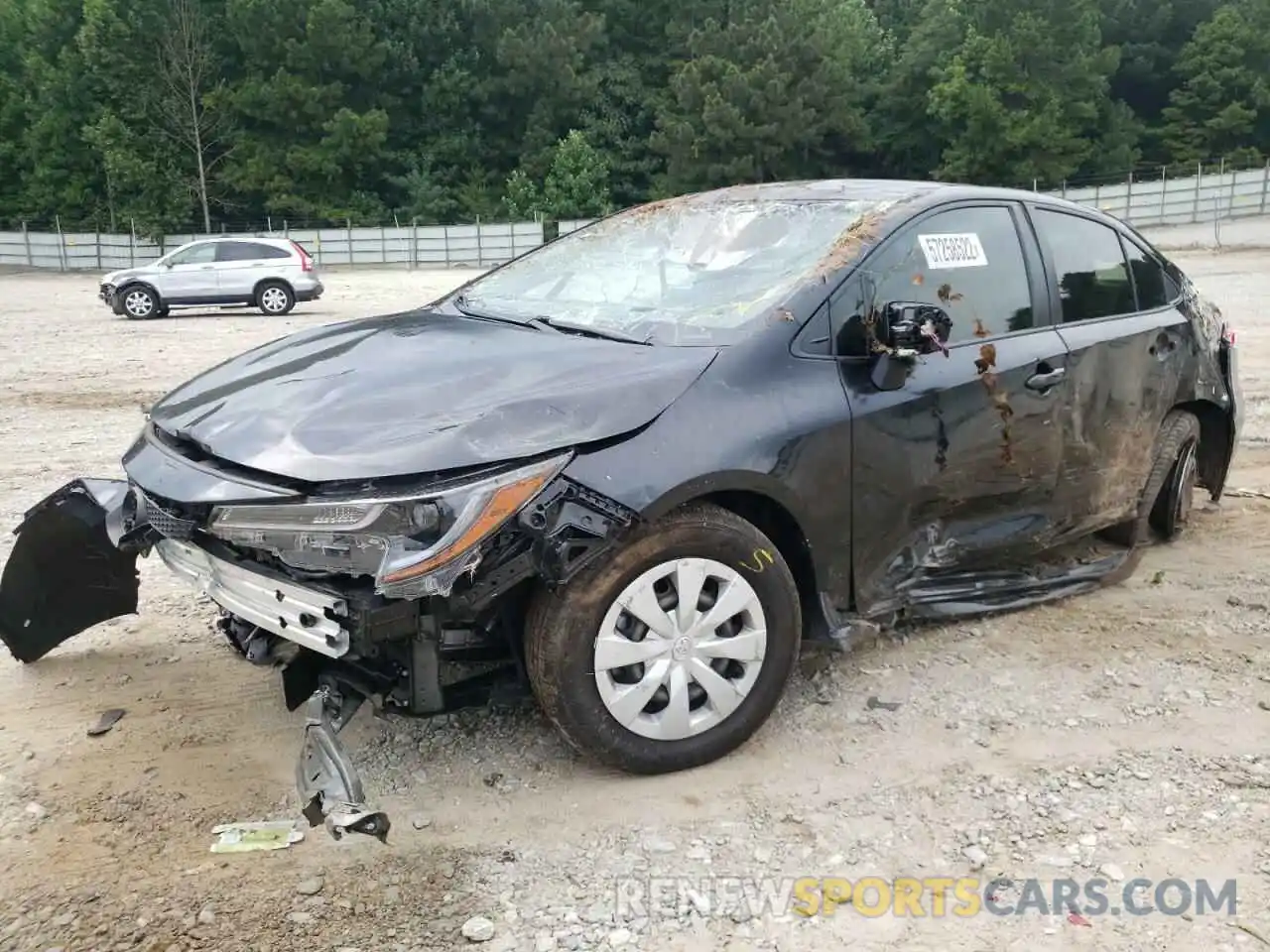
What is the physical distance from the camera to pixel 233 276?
19391 mm

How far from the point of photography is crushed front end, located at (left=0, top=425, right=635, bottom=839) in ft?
8.45

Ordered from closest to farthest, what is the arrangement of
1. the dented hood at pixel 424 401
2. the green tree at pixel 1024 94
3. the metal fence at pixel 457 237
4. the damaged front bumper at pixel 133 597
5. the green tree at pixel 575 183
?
the damaged front bumper at pixel 133 597
the dented hood at pixel 424 401
the metal fence at pixel 457 237
the green tree at pixel 575 183
the green tree at pixel 1024 94

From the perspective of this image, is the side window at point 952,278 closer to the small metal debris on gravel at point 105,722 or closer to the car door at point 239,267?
the small metal debris on gravel at point 105,722

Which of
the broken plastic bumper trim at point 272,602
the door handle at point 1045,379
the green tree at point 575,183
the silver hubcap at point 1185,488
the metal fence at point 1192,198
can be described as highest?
the green tree at point 575,183

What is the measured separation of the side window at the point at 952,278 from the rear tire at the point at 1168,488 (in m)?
1.21

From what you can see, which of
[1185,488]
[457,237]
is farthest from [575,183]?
[1185,488]

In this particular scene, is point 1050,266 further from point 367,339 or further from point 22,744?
point 22,744

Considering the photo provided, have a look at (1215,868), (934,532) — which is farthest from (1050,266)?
(1215,868)

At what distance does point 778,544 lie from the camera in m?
3.30


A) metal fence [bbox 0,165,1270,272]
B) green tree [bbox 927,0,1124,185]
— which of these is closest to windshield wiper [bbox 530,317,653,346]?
metal fence [bbox 0,165,1270,272]

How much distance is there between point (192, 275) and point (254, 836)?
18.4m

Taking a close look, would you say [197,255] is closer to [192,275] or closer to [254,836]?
[192,275]

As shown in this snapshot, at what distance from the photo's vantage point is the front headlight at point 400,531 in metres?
2.54

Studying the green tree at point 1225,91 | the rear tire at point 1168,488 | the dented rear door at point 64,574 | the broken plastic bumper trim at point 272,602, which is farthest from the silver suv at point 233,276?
the green tree at point 1225,91
